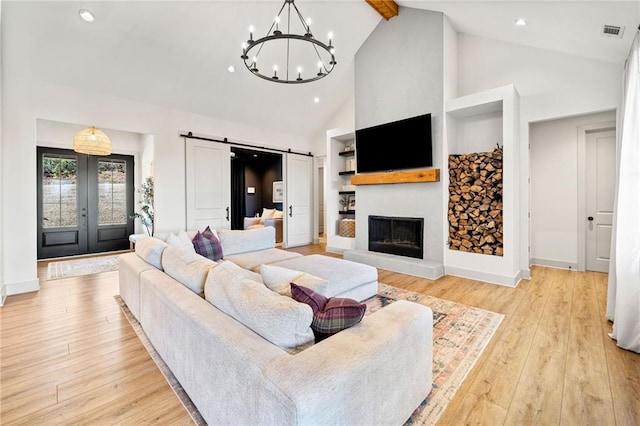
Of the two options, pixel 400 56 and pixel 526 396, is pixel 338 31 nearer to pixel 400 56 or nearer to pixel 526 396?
pixel 400 56

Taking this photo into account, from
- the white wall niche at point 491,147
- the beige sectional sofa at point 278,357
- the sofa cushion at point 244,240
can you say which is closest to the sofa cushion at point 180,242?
Answer: the sofa cushion at point 244,240

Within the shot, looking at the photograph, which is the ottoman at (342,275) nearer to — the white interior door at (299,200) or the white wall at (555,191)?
the white wall at (555,191)

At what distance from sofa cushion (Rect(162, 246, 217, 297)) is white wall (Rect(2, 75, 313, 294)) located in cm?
281

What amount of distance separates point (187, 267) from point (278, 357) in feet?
4.19

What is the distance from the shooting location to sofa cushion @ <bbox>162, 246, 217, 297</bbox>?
6.31 feet

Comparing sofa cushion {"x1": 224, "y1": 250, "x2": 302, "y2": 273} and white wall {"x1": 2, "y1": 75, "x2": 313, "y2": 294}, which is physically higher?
white wall {"x1": 2, "y1": 75, "x2": 313, "y2": 294}

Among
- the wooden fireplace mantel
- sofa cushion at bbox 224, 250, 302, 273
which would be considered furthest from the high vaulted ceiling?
sofa cushion at bbox 224, 250, 302, 273

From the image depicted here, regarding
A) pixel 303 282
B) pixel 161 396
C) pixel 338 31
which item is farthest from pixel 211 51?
pixel 161 396

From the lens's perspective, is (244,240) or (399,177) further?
(399,177)

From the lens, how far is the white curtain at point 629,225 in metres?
2.20

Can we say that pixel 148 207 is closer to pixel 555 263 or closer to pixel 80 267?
pixel 80 267

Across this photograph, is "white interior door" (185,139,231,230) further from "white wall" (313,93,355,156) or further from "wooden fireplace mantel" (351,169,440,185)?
"wooden fireplace mantel" (351,169,440,185)

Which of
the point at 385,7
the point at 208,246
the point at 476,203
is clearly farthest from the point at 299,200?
the point at 385,7

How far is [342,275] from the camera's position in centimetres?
302
